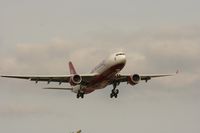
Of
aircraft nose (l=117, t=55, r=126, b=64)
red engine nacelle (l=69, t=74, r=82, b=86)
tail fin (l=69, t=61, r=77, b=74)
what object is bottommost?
red engine nacelle (l=69, t=74, r=82, b=86)

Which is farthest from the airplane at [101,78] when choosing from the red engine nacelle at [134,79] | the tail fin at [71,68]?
the tail fin at [71,68]

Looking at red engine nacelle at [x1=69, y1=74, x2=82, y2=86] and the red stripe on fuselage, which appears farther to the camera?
red engine nacelle at [x1=69, y1=74, x2=82, y2=86]

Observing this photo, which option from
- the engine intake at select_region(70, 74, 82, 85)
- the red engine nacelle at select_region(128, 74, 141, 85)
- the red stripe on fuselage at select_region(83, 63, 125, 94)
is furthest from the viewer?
the red engine nacelle at select_region(128, 74, 141, 85)

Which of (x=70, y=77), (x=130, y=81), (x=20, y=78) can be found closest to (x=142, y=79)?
(x=130, y=81)

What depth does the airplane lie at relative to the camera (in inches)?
3492

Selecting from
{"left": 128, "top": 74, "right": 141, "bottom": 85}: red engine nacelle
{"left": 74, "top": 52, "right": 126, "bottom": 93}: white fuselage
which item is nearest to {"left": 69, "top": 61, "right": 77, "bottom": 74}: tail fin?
{"left": 74, "top": 52, "right": 126, "bottom": 93}: white fuselage

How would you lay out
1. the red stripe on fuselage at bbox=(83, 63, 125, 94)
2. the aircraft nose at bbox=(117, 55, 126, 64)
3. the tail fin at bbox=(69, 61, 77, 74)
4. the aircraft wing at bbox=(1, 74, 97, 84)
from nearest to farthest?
1. the aircraft nose at bbox=(117, 55, 126, 64)
2. the red stripe on fuselage at bbox=(83, 63, 125, 94)
3. the aircraft wing at bbox=(1, 74, 97, 84)
4. the tail fin at bbox=(69, 61, 77, 74)

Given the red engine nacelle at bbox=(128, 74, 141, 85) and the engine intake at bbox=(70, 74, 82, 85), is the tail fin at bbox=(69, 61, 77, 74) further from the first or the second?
the engine intake at bbox=(70, 74, 82, 85)

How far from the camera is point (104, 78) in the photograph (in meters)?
91.4

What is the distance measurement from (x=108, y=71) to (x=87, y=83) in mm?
6536

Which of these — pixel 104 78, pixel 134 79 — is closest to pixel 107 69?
pixel 104 78

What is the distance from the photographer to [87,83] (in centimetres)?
9500

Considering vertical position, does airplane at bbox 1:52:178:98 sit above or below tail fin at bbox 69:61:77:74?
below

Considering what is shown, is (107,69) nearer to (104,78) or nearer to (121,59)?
(104,78)
